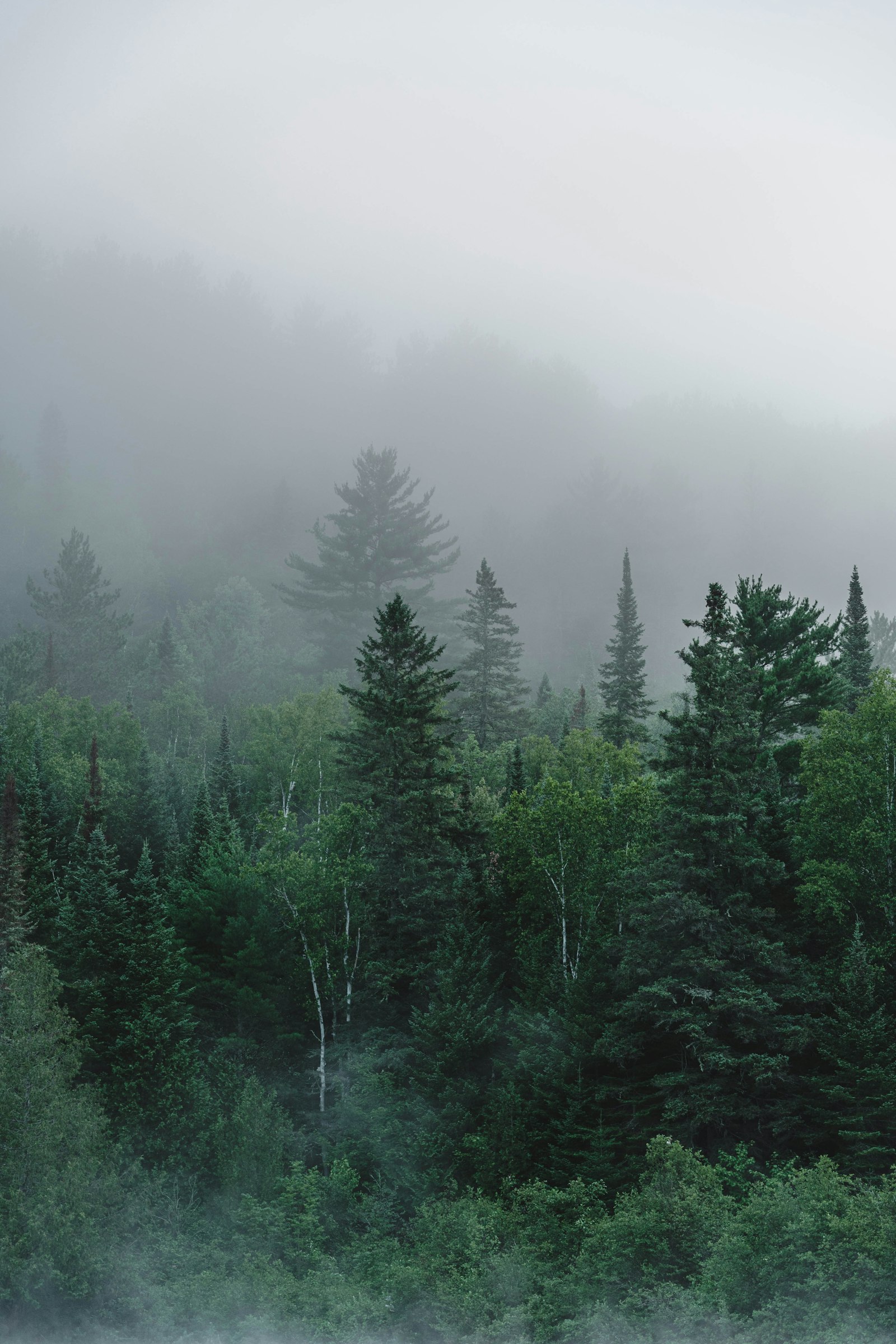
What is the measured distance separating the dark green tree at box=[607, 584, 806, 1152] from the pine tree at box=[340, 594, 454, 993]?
40.3 ft

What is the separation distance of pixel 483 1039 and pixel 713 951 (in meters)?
13.0

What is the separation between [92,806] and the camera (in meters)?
67.7

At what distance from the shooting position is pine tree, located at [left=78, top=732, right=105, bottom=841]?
6662cm

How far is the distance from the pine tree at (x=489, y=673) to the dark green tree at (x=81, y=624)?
181 feet

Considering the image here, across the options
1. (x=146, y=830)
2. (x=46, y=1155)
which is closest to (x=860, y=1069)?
(x=46, y=1155)

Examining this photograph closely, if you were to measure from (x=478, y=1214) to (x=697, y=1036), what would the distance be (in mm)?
10673

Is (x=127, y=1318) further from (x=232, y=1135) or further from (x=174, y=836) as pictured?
(x=174, y=836)

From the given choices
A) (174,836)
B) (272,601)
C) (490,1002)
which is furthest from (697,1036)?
(272,601)

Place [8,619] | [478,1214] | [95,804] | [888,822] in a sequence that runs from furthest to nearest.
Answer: [8,619] < [95,804] < [888,822] < [478,1214]

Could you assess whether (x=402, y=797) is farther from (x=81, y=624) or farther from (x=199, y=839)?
(x=81, y=624)

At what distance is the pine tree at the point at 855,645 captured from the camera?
226ft

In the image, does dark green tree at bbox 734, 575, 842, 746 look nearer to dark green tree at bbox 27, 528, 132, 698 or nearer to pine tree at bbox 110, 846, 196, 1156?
pine tree at bbox 110, 846, 196, 1156

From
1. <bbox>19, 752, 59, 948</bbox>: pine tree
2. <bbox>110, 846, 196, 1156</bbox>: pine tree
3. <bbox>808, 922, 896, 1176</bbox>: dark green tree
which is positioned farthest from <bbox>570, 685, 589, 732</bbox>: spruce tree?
<bbox>808, 922, 896, 1176</bbox>: dark green tree

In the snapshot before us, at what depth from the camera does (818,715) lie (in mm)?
53719
